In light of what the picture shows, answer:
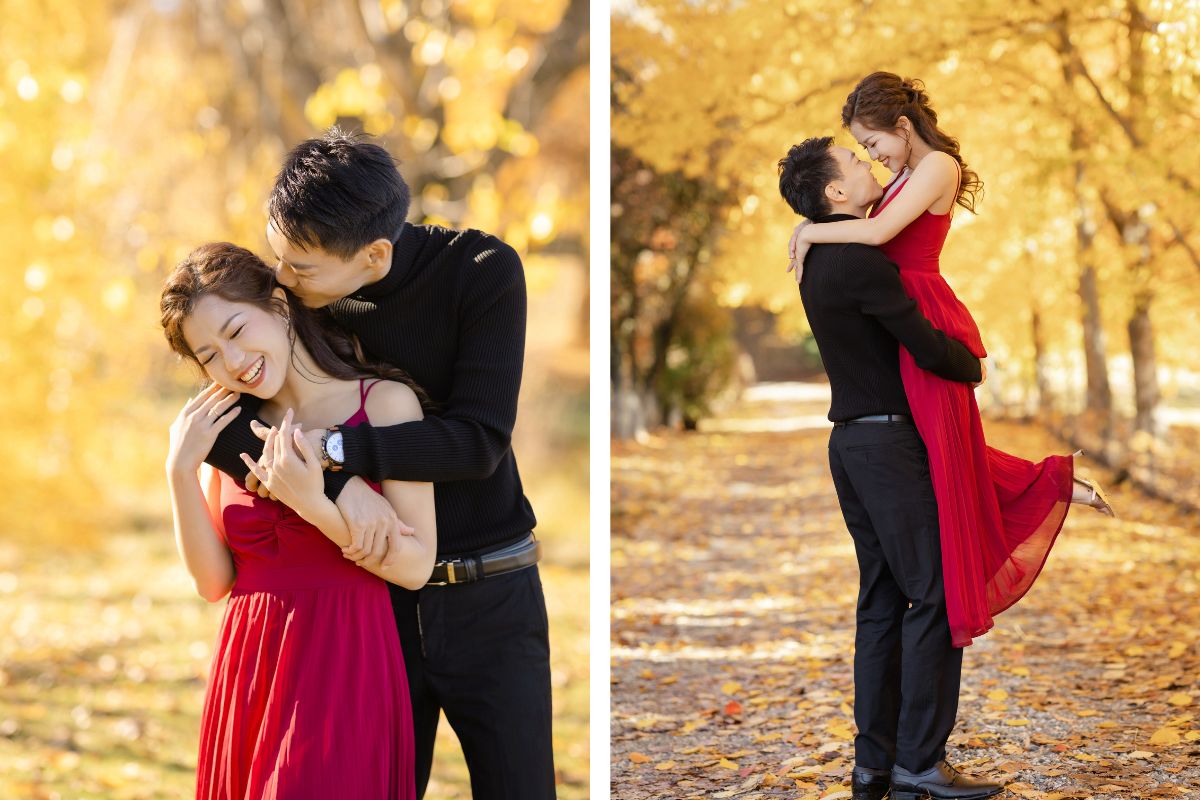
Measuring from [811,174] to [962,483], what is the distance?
708 millimetres

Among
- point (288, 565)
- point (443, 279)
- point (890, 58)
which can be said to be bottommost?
point (288, 565)

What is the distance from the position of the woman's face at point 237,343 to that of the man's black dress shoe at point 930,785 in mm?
1545

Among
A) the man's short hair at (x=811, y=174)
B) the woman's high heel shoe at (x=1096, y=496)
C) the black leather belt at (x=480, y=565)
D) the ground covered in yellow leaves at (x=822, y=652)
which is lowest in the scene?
the ground covered in yellow leaves at (x=822, y=652)

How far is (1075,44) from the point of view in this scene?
5.98 meters

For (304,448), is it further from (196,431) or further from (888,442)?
(888,442)

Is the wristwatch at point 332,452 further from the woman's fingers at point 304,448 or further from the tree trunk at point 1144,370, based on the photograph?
the tree trunk at point 1144,370

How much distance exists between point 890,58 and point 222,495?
13.9 feet

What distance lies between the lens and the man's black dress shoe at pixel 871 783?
8.66ft

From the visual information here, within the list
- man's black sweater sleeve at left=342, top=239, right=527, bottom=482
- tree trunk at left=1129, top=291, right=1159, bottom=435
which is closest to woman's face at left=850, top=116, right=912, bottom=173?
man's black sweater sleeve at left=342, top=239, right=527, bottom=482

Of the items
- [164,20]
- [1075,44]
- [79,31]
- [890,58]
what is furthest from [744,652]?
[164,20]

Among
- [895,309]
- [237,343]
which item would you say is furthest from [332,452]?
[895,309]

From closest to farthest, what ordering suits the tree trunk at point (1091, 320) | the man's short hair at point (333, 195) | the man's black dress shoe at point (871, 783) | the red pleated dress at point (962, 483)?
the man's short hair at point (333, 195)
the red pleated dress at point (962, 483)
the man's black dress shoe at point (871, 783)
the tree trunk at point (1091, 320)

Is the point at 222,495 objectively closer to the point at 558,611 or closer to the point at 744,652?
the point at 744,652

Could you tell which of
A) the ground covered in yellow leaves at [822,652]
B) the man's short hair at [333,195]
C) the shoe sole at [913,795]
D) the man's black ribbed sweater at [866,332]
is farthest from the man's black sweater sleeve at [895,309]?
the ground covered in yellow leaves at [822,652]
